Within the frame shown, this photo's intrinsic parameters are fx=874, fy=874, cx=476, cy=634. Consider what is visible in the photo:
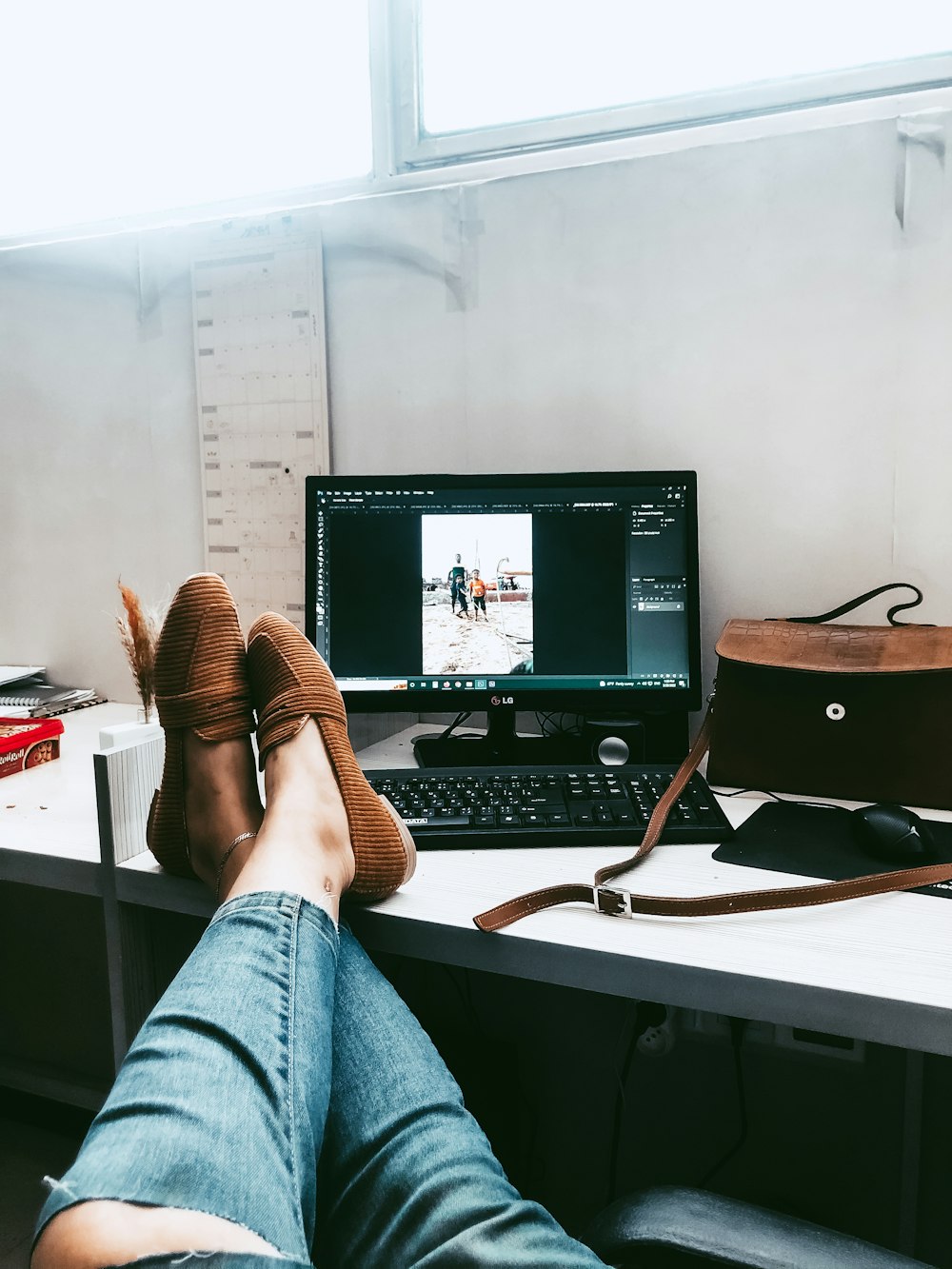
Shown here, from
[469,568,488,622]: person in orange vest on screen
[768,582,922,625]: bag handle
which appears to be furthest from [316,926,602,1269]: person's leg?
[768,582,922,625]: bag handle

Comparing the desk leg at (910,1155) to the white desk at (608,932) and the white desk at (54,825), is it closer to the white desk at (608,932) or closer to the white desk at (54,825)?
the white desk at (608,932)

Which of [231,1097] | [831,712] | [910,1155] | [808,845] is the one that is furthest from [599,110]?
[910,1155]

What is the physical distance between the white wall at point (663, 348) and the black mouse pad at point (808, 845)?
13.9 inches

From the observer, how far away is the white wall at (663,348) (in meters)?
1.16

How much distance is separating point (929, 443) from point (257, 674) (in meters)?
0.91

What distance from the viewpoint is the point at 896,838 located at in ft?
2.73

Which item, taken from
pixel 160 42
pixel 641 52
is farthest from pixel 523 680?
pixel 160 42

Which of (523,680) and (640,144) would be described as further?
Result: (640,144)

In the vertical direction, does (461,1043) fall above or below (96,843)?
below

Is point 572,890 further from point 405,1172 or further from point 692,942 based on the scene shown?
point 405,1172

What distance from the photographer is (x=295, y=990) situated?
67 cm

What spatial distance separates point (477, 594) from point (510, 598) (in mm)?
45

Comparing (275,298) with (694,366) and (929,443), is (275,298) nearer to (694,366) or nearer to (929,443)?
(694,366)

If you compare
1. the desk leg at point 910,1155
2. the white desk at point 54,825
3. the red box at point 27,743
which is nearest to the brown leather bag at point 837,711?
the desk leg at point 910,1155
